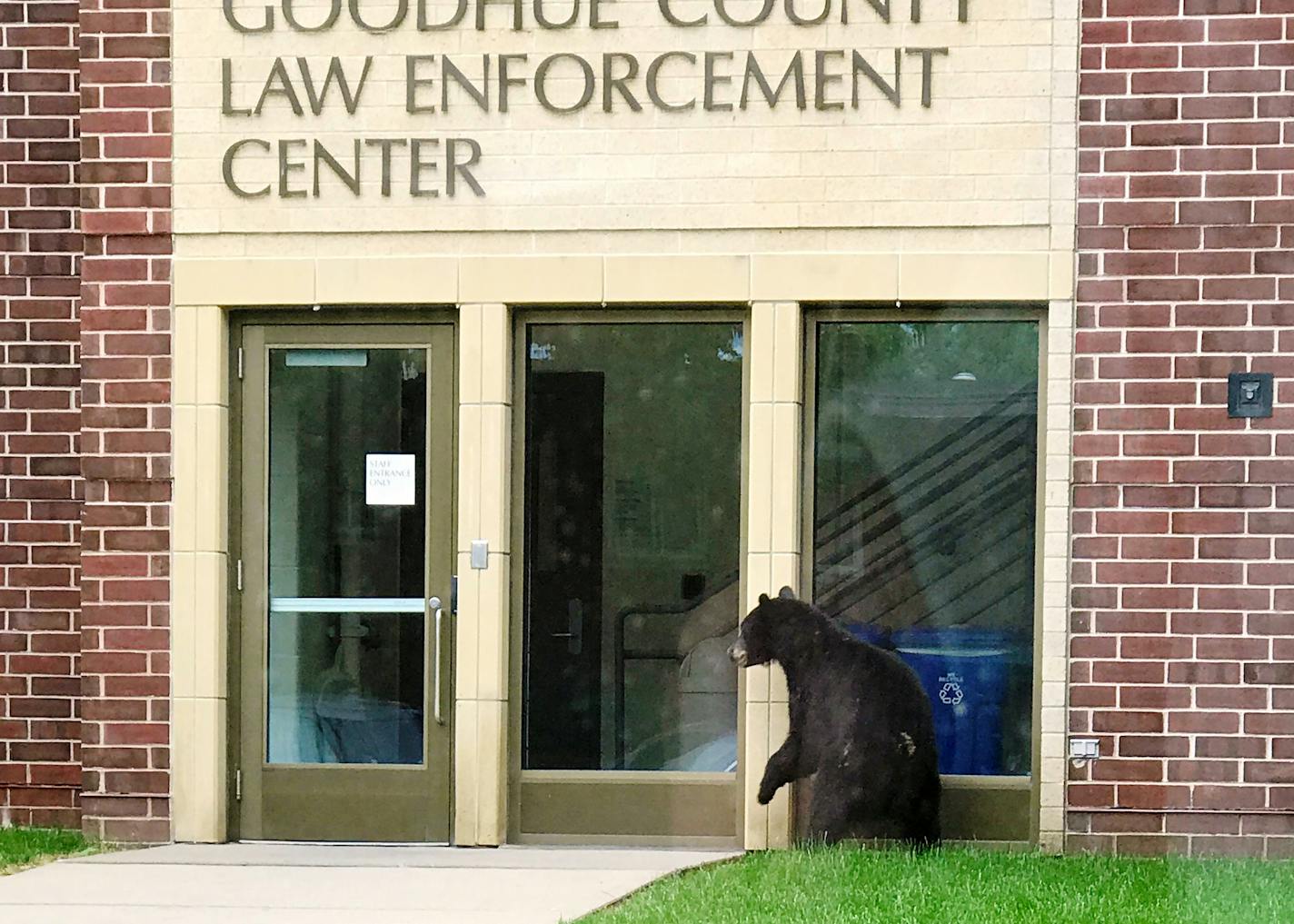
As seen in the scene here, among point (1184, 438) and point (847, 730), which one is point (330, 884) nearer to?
point (847, 730)

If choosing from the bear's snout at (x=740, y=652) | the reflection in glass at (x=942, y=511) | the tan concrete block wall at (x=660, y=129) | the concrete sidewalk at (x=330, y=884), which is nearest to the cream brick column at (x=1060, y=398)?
the tan concrete block wall at (x=660, y=129)

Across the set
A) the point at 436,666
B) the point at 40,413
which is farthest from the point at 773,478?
the point at 40,413

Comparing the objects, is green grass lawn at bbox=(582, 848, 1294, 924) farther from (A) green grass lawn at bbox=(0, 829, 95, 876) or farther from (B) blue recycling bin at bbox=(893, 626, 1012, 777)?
(A) green grass lawn at bbox=(0, 829, 95, 876)

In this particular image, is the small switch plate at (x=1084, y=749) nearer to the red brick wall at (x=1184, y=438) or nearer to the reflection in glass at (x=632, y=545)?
the red brick wall at (x=1184, y=438)

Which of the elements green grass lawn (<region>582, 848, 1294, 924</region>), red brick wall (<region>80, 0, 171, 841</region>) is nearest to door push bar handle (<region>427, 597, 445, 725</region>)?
red brick wall (<region>80, 0, 171, 841</region>)

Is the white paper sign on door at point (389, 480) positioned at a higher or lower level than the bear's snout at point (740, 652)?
higher

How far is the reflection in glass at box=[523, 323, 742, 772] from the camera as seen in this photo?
9.37m

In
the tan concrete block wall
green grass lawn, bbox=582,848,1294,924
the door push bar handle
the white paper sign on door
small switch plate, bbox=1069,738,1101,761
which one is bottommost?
→ green grass lawn, bbox=582,848,1294,924

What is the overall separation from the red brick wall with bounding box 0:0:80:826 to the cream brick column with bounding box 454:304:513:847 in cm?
188

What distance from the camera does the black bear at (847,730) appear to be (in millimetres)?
8828

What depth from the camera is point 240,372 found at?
9.55 m

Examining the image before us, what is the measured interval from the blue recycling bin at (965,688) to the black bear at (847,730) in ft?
0.84

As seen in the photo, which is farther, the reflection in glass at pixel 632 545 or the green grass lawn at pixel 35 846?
the reflection in glass at pixel 632 545

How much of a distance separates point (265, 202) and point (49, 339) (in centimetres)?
127
